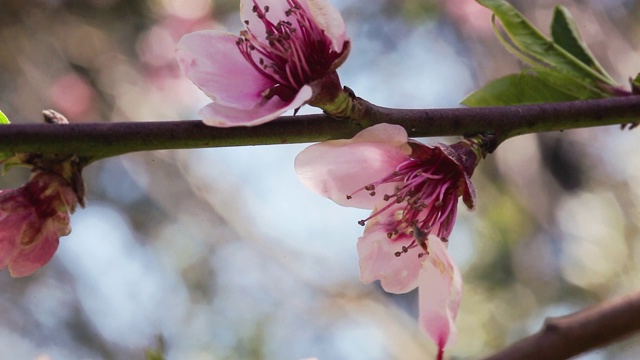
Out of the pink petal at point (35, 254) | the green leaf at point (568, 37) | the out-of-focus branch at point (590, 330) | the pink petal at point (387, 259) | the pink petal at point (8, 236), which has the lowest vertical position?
the pink petal at point (387, 259)

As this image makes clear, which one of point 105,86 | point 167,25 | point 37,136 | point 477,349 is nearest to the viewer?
point 37,136

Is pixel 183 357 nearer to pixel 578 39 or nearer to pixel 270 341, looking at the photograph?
pixel 270 341

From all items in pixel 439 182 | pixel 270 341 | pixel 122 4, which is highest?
pixel 439 182

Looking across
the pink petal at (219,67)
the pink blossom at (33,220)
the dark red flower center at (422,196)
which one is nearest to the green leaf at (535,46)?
the dark red flower center at (422,196)

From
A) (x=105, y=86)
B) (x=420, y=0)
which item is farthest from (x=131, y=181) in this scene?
(x=420, y=0)

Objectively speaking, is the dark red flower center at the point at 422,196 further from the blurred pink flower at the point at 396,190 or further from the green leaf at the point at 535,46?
the green leaf at the point at 535,46

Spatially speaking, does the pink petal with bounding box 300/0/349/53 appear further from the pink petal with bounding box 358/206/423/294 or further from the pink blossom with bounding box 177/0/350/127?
the pink petal with bounding box 358/206/423/294

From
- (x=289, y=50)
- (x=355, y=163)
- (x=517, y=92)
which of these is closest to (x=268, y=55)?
(x=289, y=50)

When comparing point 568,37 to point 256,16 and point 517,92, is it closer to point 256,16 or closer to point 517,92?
point 517,92
